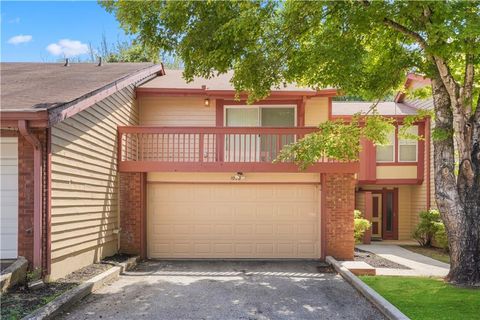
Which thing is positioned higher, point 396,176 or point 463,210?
point 396,176

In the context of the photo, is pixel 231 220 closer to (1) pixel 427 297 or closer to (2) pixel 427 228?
(1) pixel 427 297

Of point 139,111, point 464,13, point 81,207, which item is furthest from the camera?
point 139,111

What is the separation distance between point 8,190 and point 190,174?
16.3 ft

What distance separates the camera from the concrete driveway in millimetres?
6113

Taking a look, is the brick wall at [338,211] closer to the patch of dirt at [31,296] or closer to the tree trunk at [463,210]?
the tree trunk at [463,210]

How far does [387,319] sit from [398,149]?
11.5 m

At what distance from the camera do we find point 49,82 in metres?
8.95

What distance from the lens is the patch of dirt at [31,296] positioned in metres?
5.51

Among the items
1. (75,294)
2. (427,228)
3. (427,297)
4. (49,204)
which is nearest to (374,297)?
(427,297)

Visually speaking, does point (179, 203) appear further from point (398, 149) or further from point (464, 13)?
point (398, 149)

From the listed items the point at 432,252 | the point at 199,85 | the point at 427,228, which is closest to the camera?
the point at 199,85

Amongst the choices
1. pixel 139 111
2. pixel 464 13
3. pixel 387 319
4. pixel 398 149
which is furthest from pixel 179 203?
pixel 398 149

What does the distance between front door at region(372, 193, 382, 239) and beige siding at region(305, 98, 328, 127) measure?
6.69m

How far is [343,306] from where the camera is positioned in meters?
6.58
